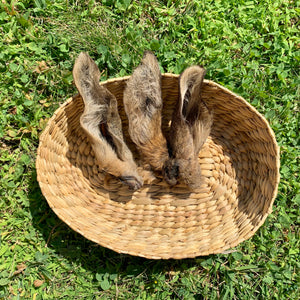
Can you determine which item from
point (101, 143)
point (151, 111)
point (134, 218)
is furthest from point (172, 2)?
point (134, 218)

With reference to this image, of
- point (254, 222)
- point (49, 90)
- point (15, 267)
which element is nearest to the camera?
point (254, 222)

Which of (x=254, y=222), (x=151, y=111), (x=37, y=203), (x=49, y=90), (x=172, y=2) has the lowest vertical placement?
(x=37, y=203)

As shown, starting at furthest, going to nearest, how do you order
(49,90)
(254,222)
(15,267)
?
1. (49,90)
2. (15,267)
3. (254,222)

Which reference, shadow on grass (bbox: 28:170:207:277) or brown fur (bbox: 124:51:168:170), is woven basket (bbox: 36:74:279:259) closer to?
brown fur (bbox: 124:51:168:170)

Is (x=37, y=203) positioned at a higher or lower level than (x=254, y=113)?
lower

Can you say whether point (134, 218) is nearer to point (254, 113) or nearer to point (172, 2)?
point (254, 113)

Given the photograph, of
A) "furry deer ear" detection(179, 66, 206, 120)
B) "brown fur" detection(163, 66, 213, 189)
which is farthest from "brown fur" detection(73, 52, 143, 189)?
"furry deer ear" detection(179, 66, 206, 120)

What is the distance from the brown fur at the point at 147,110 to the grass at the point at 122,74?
61 centimetres

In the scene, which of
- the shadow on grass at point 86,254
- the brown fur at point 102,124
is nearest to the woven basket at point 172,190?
the brown fur at point 102,124

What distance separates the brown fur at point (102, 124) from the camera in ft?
8.60

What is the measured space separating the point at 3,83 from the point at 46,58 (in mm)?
468

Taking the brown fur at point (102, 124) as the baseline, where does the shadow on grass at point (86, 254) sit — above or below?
below

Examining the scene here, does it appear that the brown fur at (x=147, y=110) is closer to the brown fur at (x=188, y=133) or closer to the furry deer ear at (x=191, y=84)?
the brown fur at (x=188, y=133)

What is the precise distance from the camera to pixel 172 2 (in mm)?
3385
